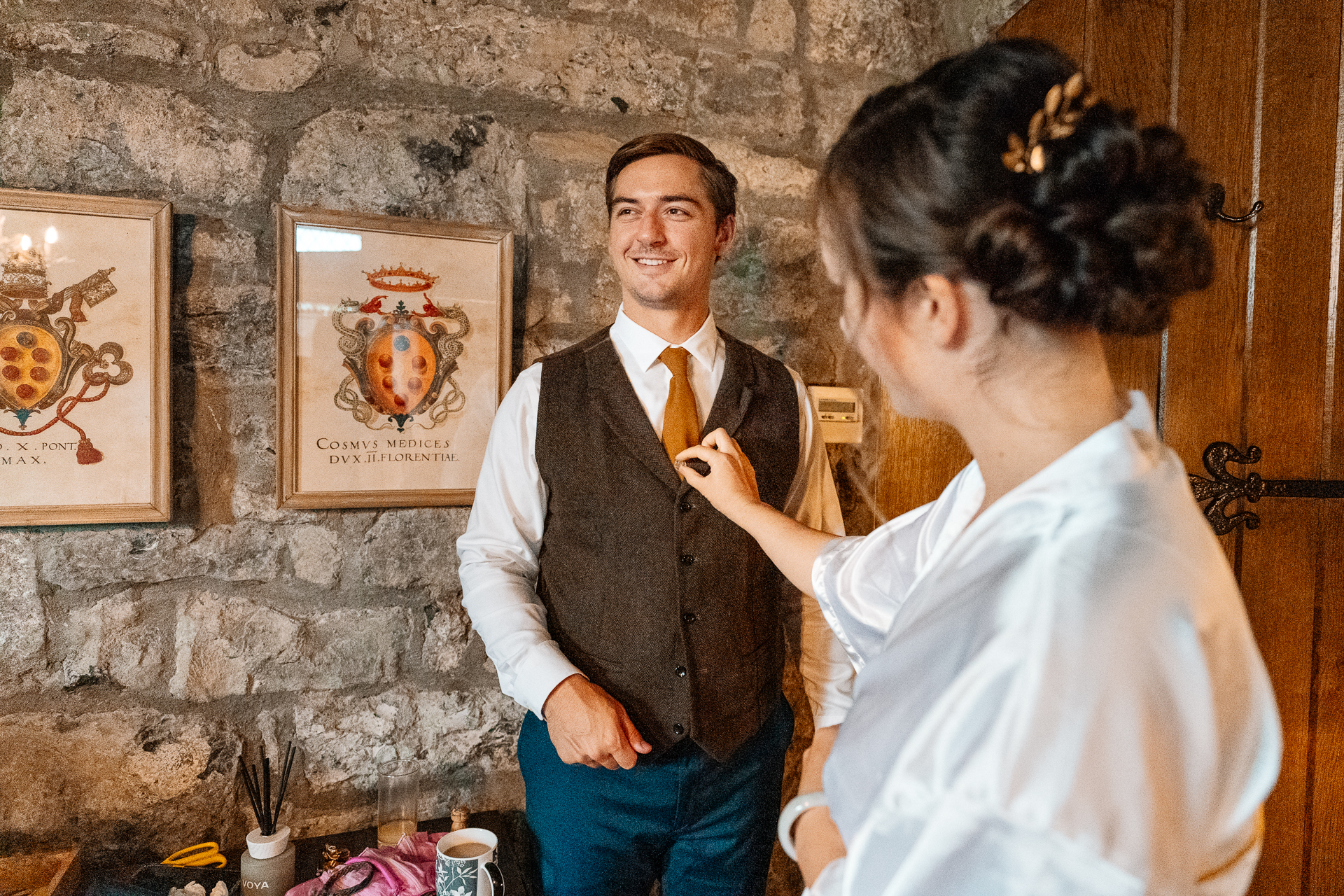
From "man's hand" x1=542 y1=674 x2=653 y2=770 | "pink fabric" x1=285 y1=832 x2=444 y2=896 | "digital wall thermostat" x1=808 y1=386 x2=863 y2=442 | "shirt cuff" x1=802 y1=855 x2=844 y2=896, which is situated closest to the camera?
"shirt cuff" x1=802 y1=855 x2=844 y2=896

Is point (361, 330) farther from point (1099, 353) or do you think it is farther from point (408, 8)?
point (1099, 353)

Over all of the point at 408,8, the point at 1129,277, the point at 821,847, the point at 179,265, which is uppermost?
the point at 408,8

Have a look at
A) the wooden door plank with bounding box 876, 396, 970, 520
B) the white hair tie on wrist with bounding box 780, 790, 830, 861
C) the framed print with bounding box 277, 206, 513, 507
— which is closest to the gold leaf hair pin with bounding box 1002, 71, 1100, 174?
the white hair tie on wrist with bounding box 780, 790, 830, 861

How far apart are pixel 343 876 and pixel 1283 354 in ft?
6.19

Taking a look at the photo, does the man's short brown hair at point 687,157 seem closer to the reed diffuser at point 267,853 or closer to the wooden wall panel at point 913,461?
the wooden wall panel at point 913,461

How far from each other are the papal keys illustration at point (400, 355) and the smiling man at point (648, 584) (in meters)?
0.22

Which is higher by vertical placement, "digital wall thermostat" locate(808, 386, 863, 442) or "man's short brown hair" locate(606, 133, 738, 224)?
"man's short brown hair" locate(606, 133, 738, 224)

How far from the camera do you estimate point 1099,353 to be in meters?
0.72

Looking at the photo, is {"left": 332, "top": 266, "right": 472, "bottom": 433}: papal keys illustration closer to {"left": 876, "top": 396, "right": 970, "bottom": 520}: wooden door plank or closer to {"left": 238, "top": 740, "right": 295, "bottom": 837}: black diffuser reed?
{"left": 238, "top": 740, "right": 295, "bottom": 837}: black diffuser reed

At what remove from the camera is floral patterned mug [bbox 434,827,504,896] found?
52.2 inches

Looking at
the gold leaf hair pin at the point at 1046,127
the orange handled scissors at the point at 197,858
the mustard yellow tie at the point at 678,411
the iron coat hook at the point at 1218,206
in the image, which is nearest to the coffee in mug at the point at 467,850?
the orange handled scissors at the point at 197,858

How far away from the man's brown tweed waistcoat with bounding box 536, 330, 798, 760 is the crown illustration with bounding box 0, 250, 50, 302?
2.87ft

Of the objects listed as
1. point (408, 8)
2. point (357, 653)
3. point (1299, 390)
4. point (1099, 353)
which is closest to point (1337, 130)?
point (1299, 390)

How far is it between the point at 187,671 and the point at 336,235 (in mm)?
892
